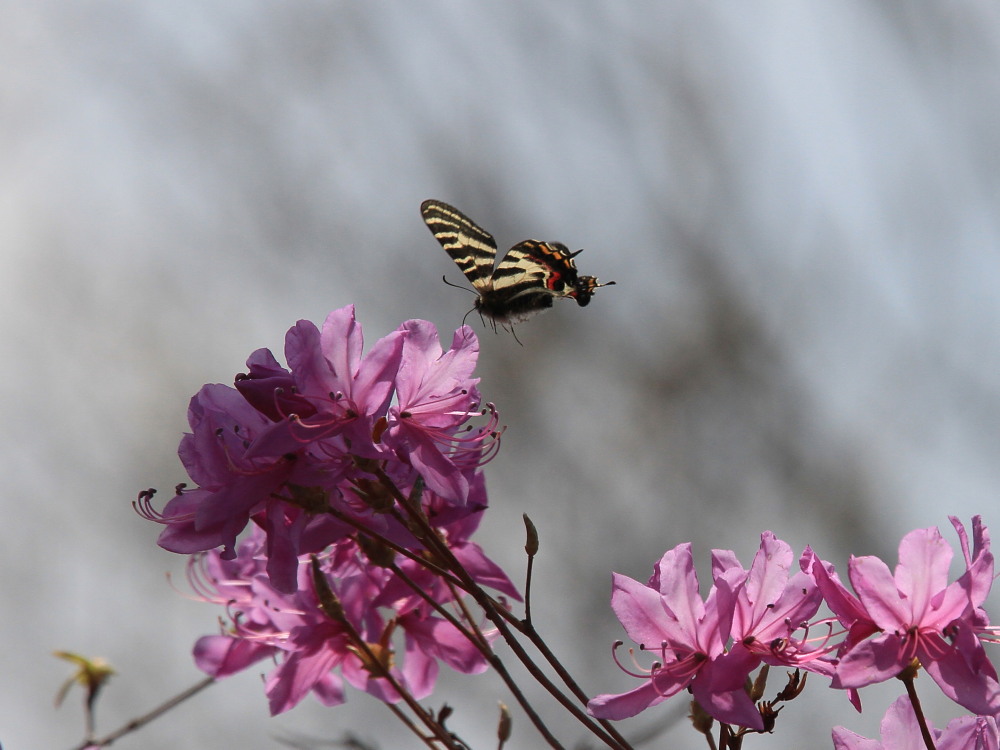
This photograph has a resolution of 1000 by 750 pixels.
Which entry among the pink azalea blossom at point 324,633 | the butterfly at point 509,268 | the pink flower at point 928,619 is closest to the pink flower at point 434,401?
the pink azalea blossom at point 324,633

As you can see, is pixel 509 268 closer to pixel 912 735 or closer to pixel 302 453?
pixel 302 453

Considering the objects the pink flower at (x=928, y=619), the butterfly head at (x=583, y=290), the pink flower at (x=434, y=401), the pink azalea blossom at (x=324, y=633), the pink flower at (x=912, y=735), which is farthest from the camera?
the butterfly head at (x=583, y=290)

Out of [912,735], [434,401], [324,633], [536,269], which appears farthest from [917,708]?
[536,269]

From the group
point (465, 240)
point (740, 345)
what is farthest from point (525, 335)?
point (465, 240)

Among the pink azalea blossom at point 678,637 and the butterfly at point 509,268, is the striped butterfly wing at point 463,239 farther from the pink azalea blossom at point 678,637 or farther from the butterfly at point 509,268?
the pink azalea blossom at point 678,637

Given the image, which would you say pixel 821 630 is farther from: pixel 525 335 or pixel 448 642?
pixel 525 335

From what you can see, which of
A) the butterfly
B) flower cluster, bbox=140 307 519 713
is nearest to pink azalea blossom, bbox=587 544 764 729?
flower cluster, bbox=140 307 519 713
